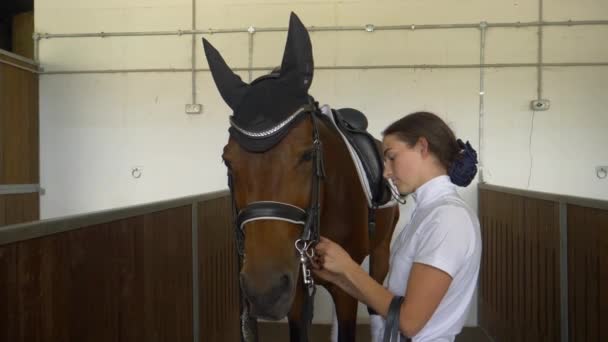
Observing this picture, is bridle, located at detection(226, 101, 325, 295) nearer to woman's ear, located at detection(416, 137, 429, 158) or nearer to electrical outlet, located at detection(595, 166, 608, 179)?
woman's ear, located at detection(416, 137, 429, 158)

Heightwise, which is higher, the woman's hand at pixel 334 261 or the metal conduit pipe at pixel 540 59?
the metal conduit pipe at pixel 540 59

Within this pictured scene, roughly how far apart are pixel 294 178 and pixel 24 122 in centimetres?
397

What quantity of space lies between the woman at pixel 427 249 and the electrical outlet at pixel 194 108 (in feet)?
10.5

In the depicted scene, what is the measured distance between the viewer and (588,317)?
160cm

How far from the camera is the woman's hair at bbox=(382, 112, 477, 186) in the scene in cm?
96

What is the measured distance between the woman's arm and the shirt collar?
18 centimetres

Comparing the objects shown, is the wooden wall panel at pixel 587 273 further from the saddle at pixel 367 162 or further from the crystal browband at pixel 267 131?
the crystal browband at pixel 267 131

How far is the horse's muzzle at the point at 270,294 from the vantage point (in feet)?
3.30

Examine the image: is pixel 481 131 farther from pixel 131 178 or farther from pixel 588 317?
pixel 131 178

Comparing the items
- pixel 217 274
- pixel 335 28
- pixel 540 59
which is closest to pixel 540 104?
pixel 540 59

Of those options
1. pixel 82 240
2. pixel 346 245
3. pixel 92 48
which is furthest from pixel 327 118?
pixel 92 48

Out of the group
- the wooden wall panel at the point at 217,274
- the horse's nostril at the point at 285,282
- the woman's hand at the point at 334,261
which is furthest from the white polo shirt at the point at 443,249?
the wooden wall panel at the point at 217,274

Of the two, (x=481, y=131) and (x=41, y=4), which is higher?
(x=41, y=4)

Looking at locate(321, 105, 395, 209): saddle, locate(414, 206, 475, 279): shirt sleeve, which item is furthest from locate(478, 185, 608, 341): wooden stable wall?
locate(414, 206, 475, 279): shirt sleeve
